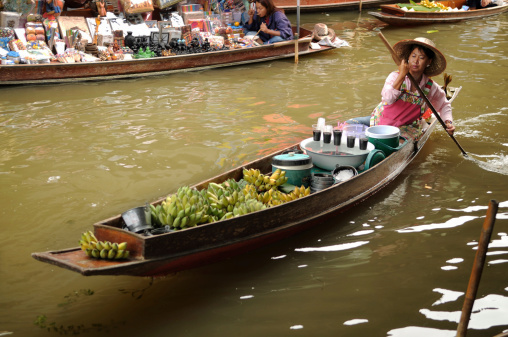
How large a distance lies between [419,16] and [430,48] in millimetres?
7763

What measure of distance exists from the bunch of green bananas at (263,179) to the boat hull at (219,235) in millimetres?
152

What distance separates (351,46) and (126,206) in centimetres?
697

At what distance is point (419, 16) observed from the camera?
11711 millimetres

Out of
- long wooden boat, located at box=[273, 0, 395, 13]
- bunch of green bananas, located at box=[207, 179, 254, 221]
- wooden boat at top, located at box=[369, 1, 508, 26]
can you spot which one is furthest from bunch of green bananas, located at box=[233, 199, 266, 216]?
long wooden boat, located at box=[273, 0, 395, 13]

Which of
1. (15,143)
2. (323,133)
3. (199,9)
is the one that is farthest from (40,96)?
(323,133)

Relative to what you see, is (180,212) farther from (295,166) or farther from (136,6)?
(136,6)

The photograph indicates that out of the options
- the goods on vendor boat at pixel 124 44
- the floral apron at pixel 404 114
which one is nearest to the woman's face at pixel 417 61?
the floral apron at pixel 404 114

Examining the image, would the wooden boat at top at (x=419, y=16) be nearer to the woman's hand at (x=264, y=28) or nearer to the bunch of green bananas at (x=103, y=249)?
the woman's hand at (x=264, y=28)

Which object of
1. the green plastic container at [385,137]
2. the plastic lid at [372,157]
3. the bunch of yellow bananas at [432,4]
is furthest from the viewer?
the bunch of yellow bananas at [432,4]

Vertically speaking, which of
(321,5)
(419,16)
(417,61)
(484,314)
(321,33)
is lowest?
(484,314)

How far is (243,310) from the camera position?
320cm

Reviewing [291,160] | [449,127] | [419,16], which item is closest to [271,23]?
[419,16]

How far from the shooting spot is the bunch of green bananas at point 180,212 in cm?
324

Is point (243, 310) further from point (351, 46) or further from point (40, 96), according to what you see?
point (351, 46)
